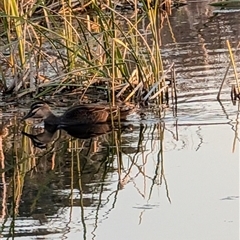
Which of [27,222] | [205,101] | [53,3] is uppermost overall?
[53,3]

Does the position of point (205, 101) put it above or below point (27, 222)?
above

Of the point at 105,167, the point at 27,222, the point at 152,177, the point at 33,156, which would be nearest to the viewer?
the point at 27,222

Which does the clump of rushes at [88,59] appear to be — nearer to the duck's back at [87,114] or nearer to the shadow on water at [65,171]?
the duck's back at [87,114]

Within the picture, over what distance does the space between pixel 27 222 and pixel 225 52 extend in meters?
7.23

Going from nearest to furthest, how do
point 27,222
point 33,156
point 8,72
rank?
1. point 27,222
2. point 33,156
3. point 8,72

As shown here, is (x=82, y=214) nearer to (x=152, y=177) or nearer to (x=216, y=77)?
(x=152, y=177)

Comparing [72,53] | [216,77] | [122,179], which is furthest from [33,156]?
[216,77]

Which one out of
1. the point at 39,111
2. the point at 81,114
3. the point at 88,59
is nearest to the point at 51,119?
the point at 39,111

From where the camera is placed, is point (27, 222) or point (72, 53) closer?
point (27, 222)

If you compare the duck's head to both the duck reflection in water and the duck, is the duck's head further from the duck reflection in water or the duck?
the duck reflection in water

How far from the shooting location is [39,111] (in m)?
9.04

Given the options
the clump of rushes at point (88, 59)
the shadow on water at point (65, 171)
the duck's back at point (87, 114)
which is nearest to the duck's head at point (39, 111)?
the shadow on water at point (65, 171)

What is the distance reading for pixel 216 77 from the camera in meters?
10.7

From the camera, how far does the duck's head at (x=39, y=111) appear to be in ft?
29.6
